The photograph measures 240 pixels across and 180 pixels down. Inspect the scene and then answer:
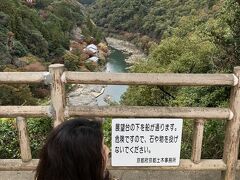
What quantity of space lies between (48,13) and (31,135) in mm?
50438

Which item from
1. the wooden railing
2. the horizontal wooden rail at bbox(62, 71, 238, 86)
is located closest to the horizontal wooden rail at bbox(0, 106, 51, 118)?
the wooden railing

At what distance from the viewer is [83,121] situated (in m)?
1.48

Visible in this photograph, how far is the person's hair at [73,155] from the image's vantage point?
1383 mm

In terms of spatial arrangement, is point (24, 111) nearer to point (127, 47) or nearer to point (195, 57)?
point (195, 57)

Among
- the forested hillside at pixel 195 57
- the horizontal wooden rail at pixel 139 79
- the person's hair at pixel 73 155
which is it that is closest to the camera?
the person's hair at pixel 73 155

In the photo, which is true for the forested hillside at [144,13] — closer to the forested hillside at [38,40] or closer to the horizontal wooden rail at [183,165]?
the forested hillside at [38,40]

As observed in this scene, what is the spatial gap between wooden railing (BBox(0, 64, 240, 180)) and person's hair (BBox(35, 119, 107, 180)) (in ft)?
4.82

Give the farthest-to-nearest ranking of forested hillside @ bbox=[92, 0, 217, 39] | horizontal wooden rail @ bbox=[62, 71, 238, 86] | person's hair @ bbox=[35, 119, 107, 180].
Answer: forested hillside @ bbox=[92, 0, 217, 39] → horizontal wooden rail @ bbox=[62, 71, 238, 86] → person's hair @ bbox=[35, 119, 107, 180]

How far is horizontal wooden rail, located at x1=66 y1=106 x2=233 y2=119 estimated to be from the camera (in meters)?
2.99

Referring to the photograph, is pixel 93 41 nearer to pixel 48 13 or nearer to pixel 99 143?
pixel 48 13

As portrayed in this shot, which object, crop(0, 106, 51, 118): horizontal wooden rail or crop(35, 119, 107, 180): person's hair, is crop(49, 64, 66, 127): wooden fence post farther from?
crop(35, 119, 107, 180): person's hair

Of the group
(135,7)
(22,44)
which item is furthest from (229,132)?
(135,7)

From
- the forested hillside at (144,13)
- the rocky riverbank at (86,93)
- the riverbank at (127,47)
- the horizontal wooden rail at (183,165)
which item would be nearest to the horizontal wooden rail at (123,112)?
the horizontal wooden rail at (183,165)

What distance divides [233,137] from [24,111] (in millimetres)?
1611
